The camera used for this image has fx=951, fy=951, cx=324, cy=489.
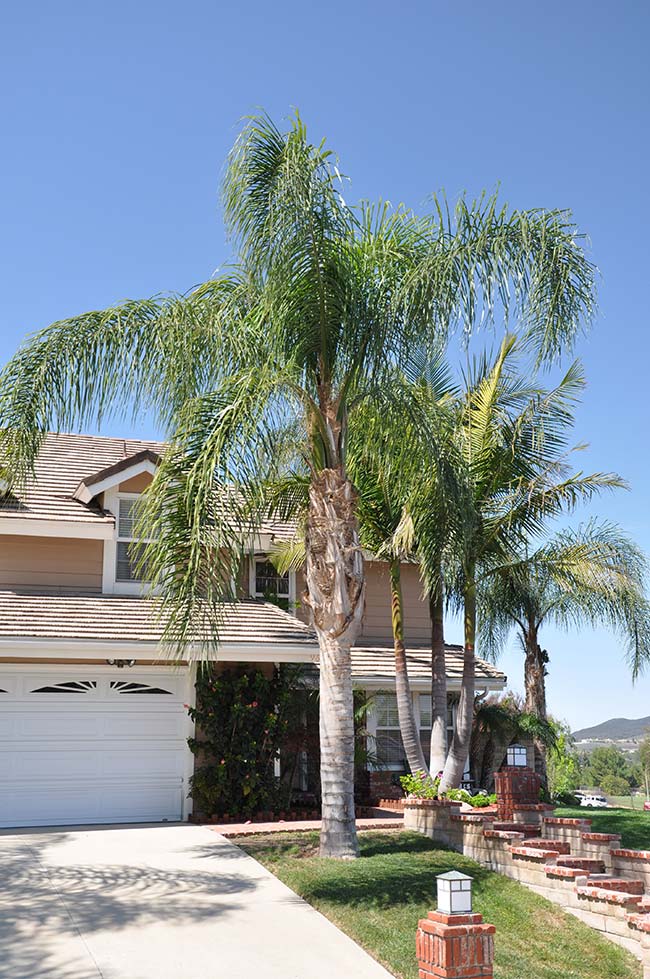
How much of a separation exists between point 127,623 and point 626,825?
885 cm

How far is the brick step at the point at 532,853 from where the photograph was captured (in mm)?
11219

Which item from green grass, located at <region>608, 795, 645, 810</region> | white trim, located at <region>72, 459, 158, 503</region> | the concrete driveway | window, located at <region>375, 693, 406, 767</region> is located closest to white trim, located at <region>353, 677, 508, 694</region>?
window, located at <region>375, 693, 406, 767</region>

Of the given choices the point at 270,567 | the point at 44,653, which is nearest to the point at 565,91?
the point at 270,567

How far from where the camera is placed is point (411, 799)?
14.2m

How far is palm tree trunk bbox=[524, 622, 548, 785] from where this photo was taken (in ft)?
74.6

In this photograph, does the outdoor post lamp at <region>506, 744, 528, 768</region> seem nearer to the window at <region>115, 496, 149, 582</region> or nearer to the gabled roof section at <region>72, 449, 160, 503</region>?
the window at <region>115, 496, 149, 582</region>

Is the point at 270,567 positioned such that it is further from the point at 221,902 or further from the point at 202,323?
the point at 221,902

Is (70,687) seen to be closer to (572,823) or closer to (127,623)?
(127,623)

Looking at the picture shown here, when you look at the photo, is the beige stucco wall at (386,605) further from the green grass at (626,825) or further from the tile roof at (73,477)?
the green grass at (626,825)

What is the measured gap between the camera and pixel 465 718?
16.0 metres

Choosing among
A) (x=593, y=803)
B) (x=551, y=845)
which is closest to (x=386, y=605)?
(x=551, y=845)

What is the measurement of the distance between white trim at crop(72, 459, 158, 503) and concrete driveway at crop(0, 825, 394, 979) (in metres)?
6.79

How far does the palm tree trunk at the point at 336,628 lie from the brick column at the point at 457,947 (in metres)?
4.09

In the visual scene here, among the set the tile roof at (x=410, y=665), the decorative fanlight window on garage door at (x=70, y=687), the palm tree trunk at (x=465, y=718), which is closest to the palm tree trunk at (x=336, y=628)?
the palm tree trunk at (x=465, y=718)
